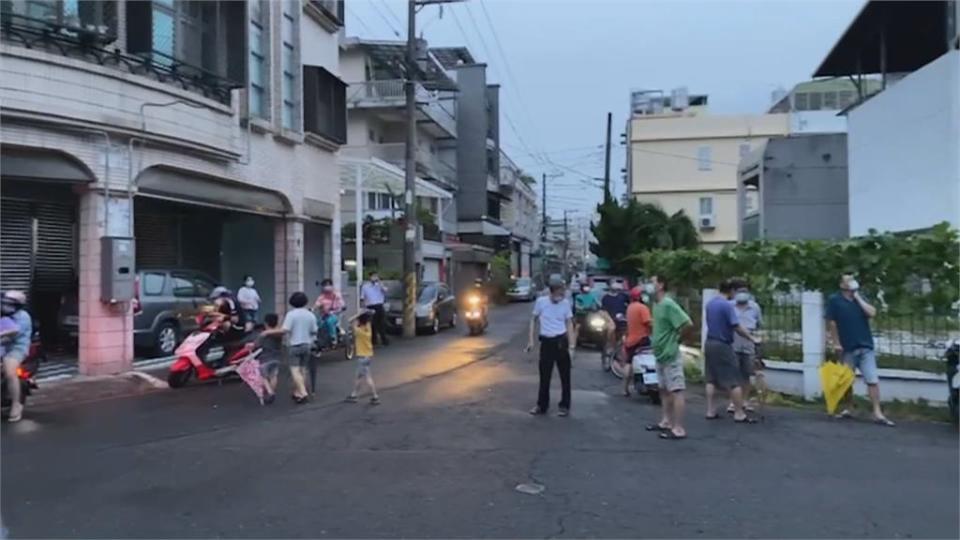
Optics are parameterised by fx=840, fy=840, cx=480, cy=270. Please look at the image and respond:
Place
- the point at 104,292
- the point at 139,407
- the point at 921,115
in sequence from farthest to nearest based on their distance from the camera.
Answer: the point at 921,115
the point at 104,292
the point at 139,407

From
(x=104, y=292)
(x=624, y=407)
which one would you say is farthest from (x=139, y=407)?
(x=624, y=407)

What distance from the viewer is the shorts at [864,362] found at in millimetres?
10141

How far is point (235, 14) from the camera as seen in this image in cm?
1773

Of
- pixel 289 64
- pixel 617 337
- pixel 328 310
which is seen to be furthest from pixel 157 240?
pixel 617 337

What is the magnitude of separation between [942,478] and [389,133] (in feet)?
128

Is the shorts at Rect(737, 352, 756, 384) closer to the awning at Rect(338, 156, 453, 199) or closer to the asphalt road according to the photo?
the asphalt road

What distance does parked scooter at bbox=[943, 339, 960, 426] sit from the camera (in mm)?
10031

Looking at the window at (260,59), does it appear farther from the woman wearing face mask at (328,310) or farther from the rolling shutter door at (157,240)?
the woman wearing face mask at (328,310)

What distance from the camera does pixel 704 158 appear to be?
53500mm

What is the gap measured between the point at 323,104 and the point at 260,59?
3.22 m

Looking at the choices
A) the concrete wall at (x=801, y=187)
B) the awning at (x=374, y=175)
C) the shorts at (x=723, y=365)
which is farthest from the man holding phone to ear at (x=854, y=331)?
the concrete wall at (x=801, y=187)

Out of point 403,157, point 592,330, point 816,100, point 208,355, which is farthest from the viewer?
point 816,100

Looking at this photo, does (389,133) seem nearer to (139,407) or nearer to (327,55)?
(327,55)

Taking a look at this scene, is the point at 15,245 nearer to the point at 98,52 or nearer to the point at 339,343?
the point at 98,52
